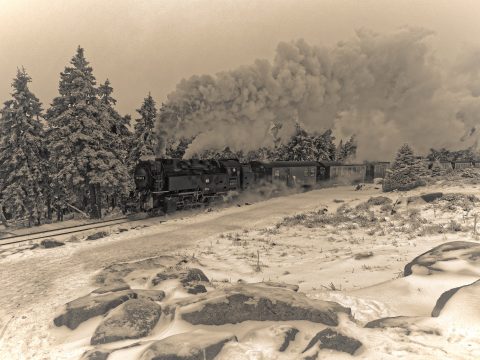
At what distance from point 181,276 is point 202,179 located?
13.6m

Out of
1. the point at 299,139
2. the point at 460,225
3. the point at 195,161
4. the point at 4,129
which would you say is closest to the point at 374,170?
the point at 299,139

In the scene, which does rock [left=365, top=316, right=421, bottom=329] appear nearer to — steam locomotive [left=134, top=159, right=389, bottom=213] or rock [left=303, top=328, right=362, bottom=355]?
rock [left=303, top=328, right=362, bottom=355]

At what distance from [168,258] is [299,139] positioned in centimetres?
4186

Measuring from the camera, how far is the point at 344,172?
Result: 3503cm

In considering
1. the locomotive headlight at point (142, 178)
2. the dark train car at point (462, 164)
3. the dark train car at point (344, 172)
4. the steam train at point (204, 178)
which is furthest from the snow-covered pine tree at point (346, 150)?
the locomotive headlight at point (142, 178)

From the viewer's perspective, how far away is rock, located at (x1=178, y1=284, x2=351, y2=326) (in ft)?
16.8

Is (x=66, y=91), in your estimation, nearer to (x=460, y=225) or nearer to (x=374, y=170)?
(x=460, y=225)

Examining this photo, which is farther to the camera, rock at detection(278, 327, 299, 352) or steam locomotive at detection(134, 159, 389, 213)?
steam locomotive at detection(134, 159, 389, 213)

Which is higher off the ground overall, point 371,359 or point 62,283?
point 371,359

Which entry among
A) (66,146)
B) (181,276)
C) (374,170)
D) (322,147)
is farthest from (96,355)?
(322,147)

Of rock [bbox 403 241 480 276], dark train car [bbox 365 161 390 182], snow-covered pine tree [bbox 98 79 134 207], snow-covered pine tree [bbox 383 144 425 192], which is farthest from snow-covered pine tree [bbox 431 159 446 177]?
rock [bbox 403 241 480 276]

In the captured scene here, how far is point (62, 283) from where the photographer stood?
Answer: 27.8 feet

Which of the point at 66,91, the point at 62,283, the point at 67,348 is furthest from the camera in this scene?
the point at 66,91

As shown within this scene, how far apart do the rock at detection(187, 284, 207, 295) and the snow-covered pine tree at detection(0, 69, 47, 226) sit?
78.5 feet
